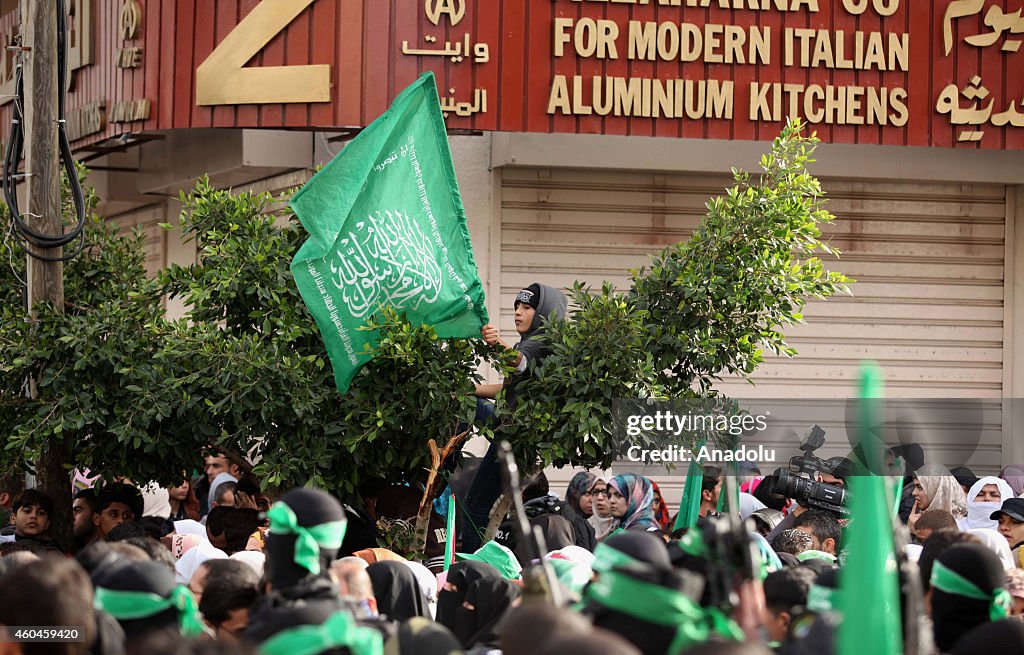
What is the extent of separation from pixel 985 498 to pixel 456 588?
169 inches

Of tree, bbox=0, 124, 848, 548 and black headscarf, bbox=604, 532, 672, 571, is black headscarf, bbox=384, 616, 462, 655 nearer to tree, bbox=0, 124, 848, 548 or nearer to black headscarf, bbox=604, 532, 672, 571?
black headscarf, bbox=604, 532, 672, 571

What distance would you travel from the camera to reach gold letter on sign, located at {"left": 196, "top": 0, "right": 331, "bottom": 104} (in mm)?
10523

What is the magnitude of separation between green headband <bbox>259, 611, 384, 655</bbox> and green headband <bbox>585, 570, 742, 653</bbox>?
26.1 inches

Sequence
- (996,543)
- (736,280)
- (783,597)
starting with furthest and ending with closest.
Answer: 1. (736,280)
2. (996,543)
3. (783,597)

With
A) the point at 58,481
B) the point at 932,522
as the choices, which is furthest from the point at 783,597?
the point at 58,481

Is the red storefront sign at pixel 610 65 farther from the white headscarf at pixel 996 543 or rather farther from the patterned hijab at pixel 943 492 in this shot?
the white headscarf at pixel 996 543

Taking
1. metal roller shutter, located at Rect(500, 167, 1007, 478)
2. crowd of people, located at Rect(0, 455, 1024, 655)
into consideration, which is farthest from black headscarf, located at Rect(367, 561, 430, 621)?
metal roller shutter, located at Rect(500, 167, 1007, 478)

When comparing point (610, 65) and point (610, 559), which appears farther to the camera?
point (610, 65)

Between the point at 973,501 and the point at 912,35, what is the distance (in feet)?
13.4

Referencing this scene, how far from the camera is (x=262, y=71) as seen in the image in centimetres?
1059

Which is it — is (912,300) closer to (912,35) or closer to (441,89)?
→ (912,35)

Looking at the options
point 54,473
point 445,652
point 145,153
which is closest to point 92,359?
point 54,473

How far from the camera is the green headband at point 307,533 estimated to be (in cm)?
452

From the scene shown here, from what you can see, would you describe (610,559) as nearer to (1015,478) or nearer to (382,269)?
(382,269)
